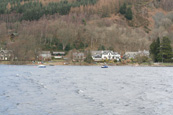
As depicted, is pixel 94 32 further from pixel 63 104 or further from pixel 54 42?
pixel 63 104

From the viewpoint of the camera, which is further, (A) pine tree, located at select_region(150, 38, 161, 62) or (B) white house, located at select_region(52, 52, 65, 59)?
(B) white house, located at select_region(52, 52, 65, 59)

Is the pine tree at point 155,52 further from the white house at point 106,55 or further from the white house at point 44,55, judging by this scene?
the white house at point 44,55

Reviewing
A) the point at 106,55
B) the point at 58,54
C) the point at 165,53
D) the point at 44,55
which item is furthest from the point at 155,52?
the point at 44,55

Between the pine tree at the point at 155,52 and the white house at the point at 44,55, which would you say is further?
the white house at the point at 44,55

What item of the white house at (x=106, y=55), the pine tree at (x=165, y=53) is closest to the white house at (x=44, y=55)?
the white house at (x=106, y=55)

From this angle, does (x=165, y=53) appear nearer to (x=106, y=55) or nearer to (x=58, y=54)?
(x=106, y=55)

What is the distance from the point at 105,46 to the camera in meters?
193

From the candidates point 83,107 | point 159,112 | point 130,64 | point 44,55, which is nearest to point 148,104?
point 159,112

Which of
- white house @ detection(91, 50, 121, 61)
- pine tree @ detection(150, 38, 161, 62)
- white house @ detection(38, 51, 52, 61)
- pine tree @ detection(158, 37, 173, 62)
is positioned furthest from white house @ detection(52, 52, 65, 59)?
pine tree @ detection(158, 37, 173, 62)

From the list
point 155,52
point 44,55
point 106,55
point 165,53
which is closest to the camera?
point 165,53

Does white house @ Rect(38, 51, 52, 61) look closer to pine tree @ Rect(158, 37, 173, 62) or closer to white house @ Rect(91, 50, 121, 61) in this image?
white house @ Rect(91, 50, 121, 61)

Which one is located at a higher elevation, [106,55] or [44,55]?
[44,55]

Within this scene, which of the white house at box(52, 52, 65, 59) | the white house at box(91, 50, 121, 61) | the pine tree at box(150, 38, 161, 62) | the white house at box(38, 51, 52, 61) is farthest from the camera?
the white house at box(52, 52, 65, 59)

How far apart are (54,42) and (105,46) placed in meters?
32.0
